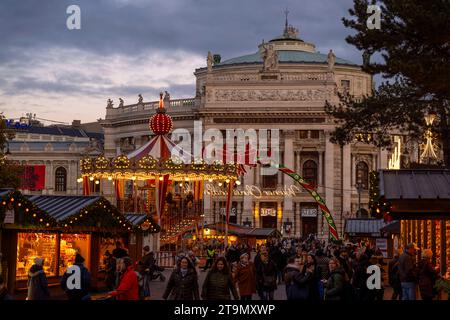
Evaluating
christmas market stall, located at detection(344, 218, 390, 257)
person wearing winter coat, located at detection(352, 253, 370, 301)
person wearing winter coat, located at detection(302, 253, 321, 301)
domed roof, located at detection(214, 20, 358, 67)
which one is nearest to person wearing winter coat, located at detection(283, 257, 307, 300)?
person wearing winter coat, located at detection(302, 253, 321, 301)

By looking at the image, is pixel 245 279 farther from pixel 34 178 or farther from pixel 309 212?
pixel 34 178

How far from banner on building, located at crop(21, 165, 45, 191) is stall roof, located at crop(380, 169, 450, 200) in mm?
76741

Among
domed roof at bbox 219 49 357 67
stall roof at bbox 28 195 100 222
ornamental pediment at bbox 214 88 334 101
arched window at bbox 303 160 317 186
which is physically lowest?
stall roof at bbox 28 195 100 222

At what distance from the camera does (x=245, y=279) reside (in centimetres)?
1961

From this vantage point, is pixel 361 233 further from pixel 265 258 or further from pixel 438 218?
pixel 265 258

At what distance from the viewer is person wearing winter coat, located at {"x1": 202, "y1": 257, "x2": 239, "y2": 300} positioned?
16.0 metres

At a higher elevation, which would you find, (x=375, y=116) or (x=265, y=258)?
(x=375, y=116)

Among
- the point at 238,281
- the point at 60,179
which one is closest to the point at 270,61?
the point at 60,179

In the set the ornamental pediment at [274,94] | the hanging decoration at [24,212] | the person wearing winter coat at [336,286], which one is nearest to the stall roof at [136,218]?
the hanging decoration at [24,212]

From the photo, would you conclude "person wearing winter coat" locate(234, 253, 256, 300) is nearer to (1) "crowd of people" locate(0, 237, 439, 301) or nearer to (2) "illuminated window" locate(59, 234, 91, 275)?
(1) "crowd of people" locate(0, 237, 439, 301)

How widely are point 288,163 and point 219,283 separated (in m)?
68.7
